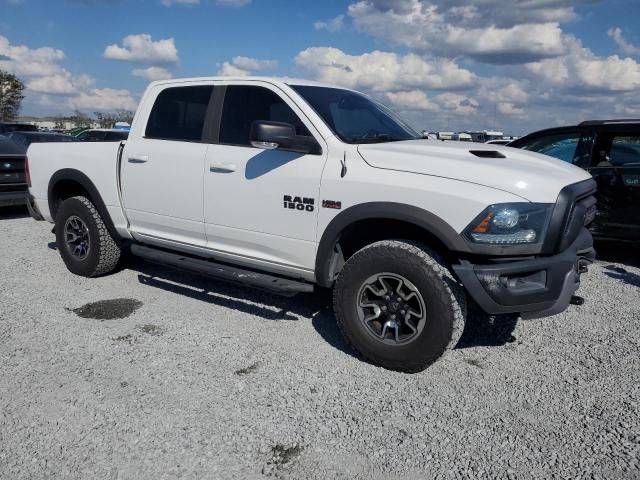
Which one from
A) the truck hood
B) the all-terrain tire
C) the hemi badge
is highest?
the truck hood

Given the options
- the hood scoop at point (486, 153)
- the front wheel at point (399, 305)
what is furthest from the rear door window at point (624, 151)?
the front wheel at point (399, 305)

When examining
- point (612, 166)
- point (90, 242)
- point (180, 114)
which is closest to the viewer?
point (180, 114)

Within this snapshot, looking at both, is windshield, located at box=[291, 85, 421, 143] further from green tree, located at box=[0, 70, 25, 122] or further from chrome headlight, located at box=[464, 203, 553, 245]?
green tree, located at box=[0, 70, 25, 122]

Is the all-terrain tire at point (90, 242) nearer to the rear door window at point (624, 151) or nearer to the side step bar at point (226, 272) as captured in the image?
the side step bar at point (226, 272)

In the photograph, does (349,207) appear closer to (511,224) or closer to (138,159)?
(511,224)

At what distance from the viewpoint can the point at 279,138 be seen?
3447 mm

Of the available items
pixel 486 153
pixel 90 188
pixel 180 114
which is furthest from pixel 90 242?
pixel 486 153

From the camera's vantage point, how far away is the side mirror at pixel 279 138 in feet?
11.2

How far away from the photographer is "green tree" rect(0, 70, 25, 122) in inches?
2071

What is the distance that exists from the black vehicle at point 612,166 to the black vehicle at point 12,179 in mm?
8848

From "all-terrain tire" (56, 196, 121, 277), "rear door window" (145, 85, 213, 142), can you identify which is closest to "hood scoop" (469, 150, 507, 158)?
"rear door window" (145, 85, 213, 142)

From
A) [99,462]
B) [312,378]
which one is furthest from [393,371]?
[99,462]

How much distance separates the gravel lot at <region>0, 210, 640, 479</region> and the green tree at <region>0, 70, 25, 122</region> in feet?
192

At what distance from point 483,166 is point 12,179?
886 centimetres
